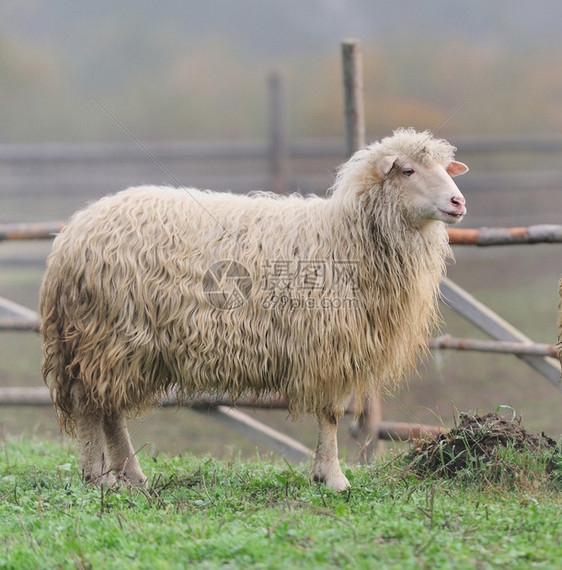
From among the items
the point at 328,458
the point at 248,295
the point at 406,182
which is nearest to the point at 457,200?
the point at 406,182

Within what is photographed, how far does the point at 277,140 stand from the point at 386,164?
7.48m

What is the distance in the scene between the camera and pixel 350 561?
286 centimetres

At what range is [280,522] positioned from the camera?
10.7 ft

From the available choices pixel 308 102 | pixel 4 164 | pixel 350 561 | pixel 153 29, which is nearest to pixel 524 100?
pixel 308 102

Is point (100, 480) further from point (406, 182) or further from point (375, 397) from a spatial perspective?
point (406, 182)

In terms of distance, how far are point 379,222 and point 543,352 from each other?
1.58 metres

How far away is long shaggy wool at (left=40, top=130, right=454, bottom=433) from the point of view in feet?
13.5

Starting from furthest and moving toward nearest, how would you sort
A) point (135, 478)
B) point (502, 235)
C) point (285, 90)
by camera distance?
point (285, 90) → point (502, 235) → point (135, 478)

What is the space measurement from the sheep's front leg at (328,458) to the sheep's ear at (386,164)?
1291 mm

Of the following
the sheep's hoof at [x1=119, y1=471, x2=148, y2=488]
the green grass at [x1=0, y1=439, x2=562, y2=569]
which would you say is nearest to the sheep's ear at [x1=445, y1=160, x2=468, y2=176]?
the green grass at [x1=0, y1=439, x2=562, y2=569]

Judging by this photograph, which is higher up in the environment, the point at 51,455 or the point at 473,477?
the point at 473,477

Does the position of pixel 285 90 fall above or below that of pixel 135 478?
above

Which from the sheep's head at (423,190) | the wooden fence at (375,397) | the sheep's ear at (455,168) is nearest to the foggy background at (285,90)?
the wooden fence at (375,397)

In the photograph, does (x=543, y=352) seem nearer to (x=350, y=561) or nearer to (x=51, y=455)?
(x=350, y=561)
